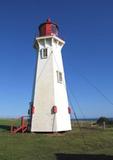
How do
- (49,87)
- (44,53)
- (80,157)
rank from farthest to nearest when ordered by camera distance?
(44,53)
(49,87)
(80,157)

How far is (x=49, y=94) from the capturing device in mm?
26188

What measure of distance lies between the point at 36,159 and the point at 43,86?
518 inches

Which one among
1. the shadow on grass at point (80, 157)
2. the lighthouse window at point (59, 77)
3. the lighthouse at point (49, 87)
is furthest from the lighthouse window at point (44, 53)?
the shadow on grass at point (80, 157)

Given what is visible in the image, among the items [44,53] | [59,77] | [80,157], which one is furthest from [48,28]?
[80,157]

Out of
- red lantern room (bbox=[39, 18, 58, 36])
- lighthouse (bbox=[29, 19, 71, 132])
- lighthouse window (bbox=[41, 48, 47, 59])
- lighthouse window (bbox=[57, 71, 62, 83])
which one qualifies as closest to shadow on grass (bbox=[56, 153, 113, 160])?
lighthouse (bbox=[29, 19, 71, 132])

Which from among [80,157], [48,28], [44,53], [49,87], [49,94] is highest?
[48,28]

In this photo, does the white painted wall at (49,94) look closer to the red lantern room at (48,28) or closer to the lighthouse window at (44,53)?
the lighthouse window at (44,53)

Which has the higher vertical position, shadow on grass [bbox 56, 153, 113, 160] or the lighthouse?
the lighthouse

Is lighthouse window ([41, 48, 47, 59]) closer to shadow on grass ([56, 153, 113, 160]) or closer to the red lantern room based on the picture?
the red lantern room

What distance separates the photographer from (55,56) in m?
27.7

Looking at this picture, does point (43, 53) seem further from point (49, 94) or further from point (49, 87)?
point (49, 94)

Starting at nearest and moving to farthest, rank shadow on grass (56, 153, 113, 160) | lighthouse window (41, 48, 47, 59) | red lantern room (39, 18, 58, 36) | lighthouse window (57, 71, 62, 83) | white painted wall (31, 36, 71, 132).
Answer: shadow on grass (56, 153, 113, 160), white painted wall (31, 36, 71, 132), lighthouse window (57, 71, 62, 83), lighthouse window (41, 48, 47, 59), red lantern room (39, 18, 58, 36)

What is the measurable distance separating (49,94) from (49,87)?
2.10 feet

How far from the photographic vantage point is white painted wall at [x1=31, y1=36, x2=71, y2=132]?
25.8 metres
